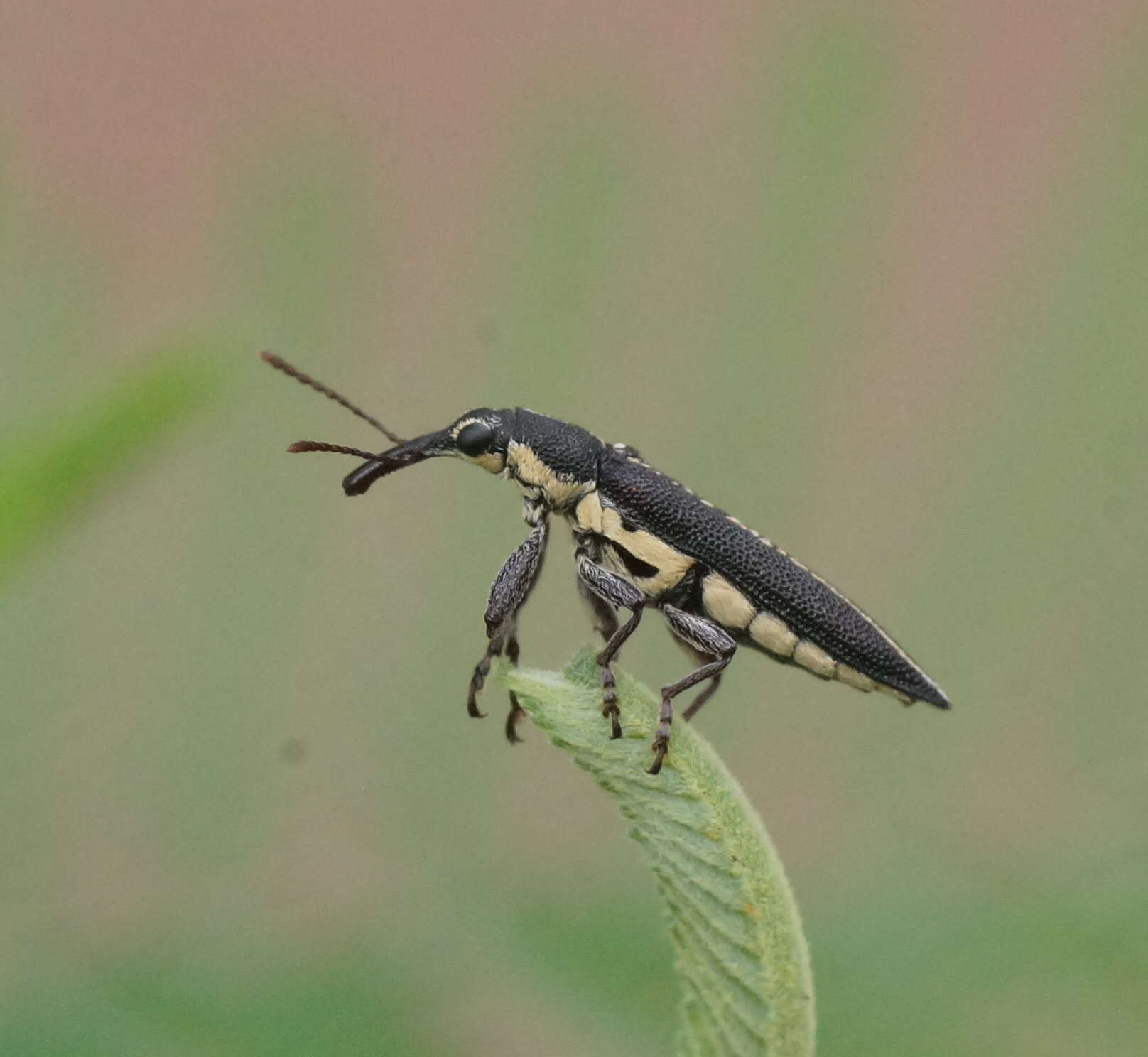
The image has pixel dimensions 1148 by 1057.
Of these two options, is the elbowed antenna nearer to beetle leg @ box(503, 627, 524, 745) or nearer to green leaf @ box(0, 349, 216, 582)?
beetle leg @ box(503, 627, 524, 745)

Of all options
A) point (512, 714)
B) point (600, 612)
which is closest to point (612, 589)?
point (600, 612)

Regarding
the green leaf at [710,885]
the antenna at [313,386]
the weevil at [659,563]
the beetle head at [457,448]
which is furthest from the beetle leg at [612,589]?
the green leaf at [710,885]

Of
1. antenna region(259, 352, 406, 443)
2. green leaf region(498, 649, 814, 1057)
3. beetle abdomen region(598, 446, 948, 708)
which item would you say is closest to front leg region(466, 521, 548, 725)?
beetle abdomen region(598, 446, 948, 708)

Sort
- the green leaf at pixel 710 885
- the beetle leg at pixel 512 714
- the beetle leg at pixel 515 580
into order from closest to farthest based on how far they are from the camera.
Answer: the green leaf at pixel 710 885
the beetle leg at pixel 512 714
the beetle leg at pixel 515 580

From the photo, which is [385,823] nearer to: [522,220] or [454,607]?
[454,607]

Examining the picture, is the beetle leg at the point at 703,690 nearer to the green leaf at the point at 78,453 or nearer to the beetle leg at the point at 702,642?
the beetle leg at the point at 702,642

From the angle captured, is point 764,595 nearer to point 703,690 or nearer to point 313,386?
point 703,690

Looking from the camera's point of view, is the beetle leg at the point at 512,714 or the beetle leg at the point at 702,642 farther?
the beetle leg at the point at 702,642
